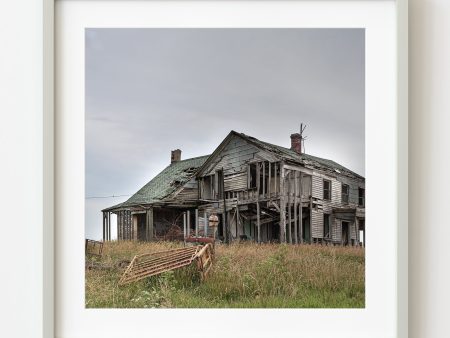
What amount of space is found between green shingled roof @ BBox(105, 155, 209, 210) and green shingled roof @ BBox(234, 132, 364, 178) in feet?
0.57

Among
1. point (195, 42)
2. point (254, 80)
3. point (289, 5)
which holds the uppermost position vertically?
point (289, 5)

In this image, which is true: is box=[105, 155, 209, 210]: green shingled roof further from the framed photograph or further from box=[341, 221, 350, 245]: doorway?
box=[341, 221, 350, 245]: doorway

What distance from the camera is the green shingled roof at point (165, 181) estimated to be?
1388 mm

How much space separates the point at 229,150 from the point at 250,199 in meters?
0.17

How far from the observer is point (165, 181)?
1.40 meters
